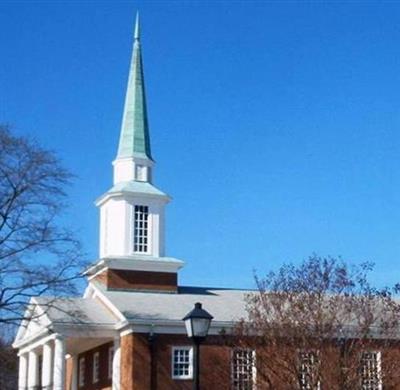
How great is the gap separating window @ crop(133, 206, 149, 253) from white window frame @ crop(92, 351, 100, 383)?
17.0ft

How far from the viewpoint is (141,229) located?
46.9 meters

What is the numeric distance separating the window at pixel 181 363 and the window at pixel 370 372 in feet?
31.7

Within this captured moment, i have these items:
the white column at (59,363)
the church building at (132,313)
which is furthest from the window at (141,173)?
the white column at (59,363)

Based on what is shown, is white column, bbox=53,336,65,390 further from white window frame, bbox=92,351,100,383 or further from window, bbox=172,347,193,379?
white window frame, bbox=92,351,100,383

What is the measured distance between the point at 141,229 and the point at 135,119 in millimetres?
5526

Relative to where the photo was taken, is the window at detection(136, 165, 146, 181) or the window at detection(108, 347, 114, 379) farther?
the window at detection(136, 165, 146, 181)

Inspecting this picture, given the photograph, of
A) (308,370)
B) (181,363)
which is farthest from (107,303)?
(308,370)

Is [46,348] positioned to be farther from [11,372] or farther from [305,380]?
[11,372]

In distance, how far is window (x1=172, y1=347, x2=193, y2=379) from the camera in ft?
134

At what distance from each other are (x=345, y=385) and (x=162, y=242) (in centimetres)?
1758

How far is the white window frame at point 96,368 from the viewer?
45.6 meters

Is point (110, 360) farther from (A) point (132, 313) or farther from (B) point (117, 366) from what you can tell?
(A) point (132, 313)

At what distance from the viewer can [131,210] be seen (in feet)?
153

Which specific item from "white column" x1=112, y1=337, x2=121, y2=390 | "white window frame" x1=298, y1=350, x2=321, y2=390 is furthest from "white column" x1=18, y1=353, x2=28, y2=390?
"white window frame" x1=298, y1=350, x2=321, y2=390
